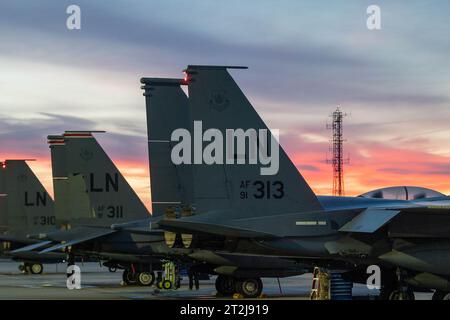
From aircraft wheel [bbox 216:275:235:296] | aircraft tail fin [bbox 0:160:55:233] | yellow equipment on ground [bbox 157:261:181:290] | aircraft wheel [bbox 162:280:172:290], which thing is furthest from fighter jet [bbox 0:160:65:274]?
aircraft wheel [bbox 216:275:235:296]

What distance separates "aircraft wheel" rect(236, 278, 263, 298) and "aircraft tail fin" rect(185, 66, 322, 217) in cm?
632

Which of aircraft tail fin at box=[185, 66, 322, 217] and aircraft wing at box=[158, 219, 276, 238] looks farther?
aircraft tail fin at box=[185, 66, 322, 217]

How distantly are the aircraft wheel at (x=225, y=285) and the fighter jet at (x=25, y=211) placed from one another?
17.3 metres

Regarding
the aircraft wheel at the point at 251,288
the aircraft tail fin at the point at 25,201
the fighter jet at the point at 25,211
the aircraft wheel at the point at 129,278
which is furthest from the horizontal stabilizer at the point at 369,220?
the aircraft tail fin at the point at 25,201

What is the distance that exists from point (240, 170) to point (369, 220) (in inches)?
116

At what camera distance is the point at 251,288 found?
2500 cm

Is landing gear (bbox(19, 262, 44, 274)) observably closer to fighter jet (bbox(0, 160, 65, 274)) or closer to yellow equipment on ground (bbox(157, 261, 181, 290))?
fighter jet (bbox(0, 160, 65, 274))

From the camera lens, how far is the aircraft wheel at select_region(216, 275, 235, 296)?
84.2 feet

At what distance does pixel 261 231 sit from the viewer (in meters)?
18.8

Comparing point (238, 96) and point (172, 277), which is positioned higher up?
point (238, 96)

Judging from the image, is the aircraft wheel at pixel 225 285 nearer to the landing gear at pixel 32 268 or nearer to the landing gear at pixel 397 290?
the landing gear at pixel 397 290
